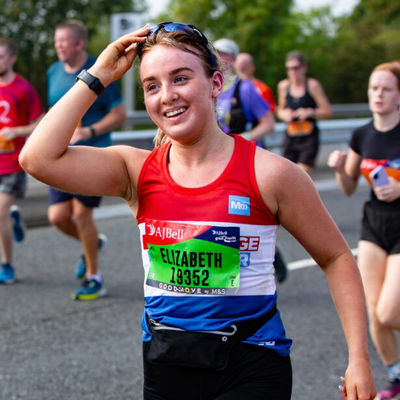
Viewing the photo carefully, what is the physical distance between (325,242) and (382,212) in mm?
2512

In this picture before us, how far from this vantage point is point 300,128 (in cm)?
1095

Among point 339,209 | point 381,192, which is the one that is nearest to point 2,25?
point 339,209

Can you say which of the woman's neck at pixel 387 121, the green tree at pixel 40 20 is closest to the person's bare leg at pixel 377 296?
the woman's neck at pixel 387 121

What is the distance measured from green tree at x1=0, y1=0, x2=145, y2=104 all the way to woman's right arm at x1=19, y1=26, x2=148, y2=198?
27.0 meters

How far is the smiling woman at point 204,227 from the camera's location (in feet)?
8.18

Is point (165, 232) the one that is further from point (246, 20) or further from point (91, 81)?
point (246, 20)

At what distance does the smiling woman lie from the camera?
8.18 feet

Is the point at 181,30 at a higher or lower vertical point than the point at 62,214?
higher

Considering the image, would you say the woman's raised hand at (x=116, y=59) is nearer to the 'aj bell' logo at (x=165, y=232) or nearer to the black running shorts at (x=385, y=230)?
the 'aj bell' logo at (x=165, y=232)

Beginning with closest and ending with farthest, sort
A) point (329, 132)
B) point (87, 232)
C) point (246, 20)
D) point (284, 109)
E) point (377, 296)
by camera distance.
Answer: point (377, 296) → point (87, 232) → point (284, 109) → point (329, 132) → point (246, 20)

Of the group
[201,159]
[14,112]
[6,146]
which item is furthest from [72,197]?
[201,159]

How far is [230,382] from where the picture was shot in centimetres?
252

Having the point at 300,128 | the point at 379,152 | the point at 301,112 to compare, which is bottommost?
the point at 300,128

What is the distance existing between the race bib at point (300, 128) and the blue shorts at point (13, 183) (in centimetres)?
461
